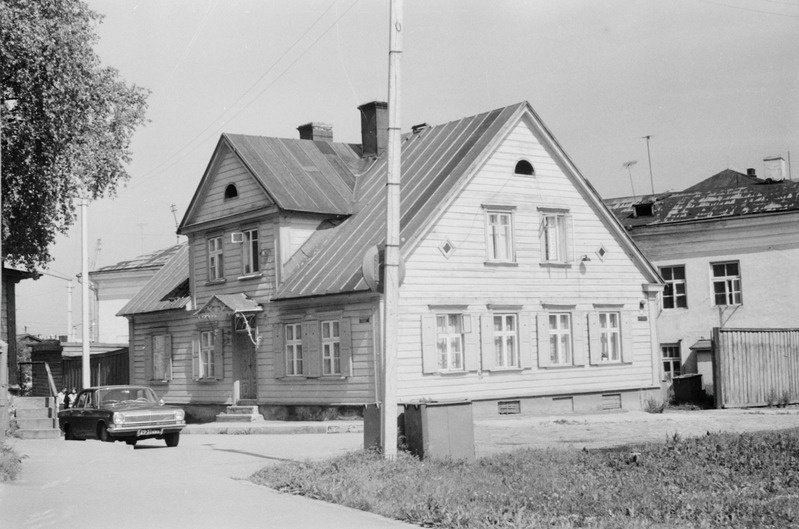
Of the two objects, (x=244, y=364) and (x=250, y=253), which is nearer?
(x=250, y=253)

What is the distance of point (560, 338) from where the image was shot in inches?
1261

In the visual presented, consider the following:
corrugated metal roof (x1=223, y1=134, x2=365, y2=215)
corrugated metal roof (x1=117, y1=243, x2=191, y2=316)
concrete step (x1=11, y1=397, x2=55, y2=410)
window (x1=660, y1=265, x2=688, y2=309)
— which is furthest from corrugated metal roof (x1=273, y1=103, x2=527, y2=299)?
window (x1=660, y1=265, x2=688, y2=309)

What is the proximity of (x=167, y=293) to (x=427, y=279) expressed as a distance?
13.1 m

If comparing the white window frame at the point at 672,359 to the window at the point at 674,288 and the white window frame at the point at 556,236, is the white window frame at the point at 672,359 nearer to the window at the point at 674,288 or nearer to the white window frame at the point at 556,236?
the window at the point at 674,288

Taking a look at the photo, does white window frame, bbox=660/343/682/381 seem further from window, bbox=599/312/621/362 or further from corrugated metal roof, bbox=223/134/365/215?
corrugated metal roof, bbox=223/134/365/215

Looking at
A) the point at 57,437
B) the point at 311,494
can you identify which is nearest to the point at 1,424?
the point at 57,437

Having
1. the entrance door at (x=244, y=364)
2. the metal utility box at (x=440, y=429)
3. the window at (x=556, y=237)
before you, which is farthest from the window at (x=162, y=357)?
the metal utility box at (x=440, y=429)

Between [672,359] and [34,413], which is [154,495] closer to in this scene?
[34,413]

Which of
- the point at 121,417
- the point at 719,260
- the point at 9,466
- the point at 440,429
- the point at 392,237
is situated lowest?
the point at 9,466

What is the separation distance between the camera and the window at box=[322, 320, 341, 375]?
29625mm

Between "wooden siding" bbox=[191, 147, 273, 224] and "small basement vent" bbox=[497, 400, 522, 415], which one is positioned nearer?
"small basement vent" bbox=[497, 400, 522, 415]

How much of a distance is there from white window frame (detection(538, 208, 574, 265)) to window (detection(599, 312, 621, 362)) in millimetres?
2336

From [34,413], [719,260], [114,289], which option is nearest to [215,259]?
[34,413]

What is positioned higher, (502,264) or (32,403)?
(502,264)
